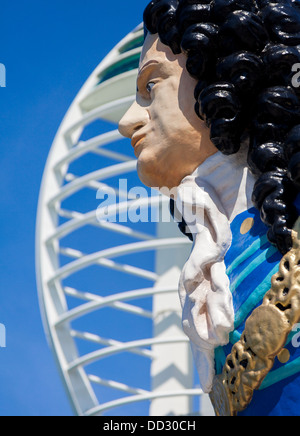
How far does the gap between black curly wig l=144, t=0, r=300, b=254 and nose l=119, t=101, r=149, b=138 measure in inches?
13.8

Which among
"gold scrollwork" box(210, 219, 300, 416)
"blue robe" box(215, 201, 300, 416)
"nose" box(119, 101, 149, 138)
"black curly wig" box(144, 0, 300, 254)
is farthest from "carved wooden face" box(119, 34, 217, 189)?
"gold scrollwork" box(210, 219, 300, 416)

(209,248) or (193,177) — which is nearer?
(209,248)

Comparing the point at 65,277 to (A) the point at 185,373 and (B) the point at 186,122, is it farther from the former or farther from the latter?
(B) the point at 186,122

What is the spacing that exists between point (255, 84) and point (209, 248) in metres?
0.70

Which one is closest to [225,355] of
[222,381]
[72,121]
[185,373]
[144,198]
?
[222,381]

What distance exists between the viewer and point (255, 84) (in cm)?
350

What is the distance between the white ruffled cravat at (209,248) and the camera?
131 inches

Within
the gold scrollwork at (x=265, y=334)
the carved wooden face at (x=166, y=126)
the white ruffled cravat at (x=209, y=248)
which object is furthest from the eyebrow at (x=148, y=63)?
the gold scrollwork at (x=265, y=334)

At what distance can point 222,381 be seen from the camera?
10.8 feet

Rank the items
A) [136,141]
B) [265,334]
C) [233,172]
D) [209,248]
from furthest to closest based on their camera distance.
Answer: [136,141]
[233,172]
[209,248]
[265,334]

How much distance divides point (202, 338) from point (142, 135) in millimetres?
1025

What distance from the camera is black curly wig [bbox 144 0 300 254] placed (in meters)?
3.31

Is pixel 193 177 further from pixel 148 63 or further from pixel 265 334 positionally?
pixel 265 334

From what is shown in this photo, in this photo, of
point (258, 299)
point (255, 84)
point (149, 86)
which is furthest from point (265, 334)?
point (149, 86)
